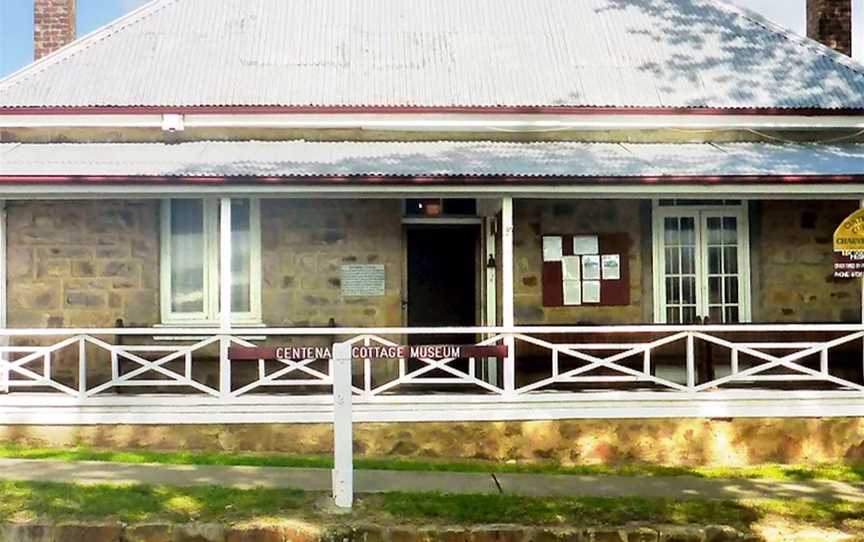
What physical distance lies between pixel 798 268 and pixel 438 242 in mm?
4823

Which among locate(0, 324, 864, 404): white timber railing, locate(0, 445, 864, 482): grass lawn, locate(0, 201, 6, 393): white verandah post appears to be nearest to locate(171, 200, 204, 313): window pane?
locate(0, 324, 864, 404): white timber railing

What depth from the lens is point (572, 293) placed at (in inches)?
414

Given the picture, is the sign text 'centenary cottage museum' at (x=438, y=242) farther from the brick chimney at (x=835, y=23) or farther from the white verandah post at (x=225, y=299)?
the brick chimney at (x=835, y=23)

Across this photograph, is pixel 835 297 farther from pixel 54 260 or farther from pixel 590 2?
pixel 54 260

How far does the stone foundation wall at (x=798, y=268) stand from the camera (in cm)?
1061

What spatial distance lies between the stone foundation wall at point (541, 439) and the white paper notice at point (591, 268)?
92.6 inches

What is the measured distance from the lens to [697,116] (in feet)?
35.1

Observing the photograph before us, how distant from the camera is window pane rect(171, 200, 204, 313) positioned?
10328 millimetres

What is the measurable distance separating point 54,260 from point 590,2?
896cm

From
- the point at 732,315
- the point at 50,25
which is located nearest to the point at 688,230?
the point at 732,315

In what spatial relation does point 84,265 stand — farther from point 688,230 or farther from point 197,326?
point 688,230

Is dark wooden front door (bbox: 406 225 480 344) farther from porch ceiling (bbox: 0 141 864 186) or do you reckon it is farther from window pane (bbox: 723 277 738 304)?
window pane (bbox: 723 277 738 304)

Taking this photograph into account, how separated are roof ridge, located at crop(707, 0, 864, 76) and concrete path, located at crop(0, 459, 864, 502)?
6.86 m

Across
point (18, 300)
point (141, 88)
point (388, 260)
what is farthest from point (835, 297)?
point (18, 300)
